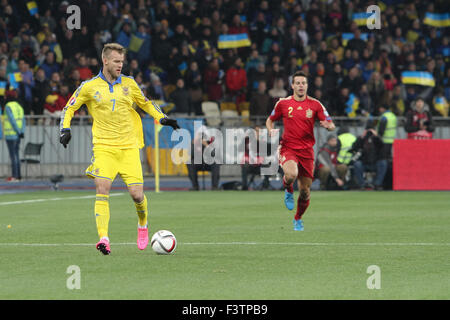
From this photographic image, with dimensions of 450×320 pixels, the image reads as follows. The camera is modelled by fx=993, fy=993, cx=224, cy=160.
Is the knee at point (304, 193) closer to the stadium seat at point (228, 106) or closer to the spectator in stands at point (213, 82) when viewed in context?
the stadium seat at point (228, 106)

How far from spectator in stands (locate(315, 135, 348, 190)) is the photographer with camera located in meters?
0.38

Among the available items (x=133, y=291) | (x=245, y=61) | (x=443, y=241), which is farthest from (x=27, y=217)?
(x=245, y=61)

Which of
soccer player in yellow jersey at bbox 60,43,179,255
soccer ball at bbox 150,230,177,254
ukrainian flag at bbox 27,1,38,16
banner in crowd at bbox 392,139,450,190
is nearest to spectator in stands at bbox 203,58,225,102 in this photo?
ukrainian flag at bbox 27,1,38,16

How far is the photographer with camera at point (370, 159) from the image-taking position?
24.5 meters

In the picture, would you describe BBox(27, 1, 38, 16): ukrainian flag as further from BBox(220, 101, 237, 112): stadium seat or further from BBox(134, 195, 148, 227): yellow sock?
BBox(134, 195, 148, 227): yellow sock

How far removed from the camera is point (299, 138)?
573 inches

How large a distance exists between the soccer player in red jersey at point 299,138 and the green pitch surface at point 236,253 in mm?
645

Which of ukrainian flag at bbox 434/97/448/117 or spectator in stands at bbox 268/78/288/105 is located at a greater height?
spectator in stands at bbox 268/78/288/105

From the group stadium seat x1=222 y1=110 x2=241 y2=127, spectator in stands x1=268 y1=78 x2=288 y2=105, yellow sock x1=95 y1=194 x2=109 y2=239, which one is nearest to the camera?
yellow sock x1=95 y1=194 x2=109 y2=239

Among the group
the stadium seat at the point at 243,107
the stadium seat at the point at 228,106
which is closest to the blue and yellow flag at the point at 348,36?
the stadium seat at the point at 243,107

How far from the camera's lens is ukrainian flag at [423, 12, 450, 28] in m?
32.4

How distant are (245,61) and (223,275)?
22.4m

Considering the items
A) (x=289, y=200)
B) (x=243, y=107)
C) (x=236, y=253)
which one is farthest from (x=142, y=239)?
(x=243, y=107)

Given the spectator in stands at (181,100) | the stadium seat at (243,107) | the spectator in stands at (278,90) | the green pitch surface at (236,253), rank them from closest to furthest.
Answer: the green pitch surface at (236,253) < the spectator in stands at (278,90) < the spectator in stands at (181,100) < the stadium seat at (243,107)
